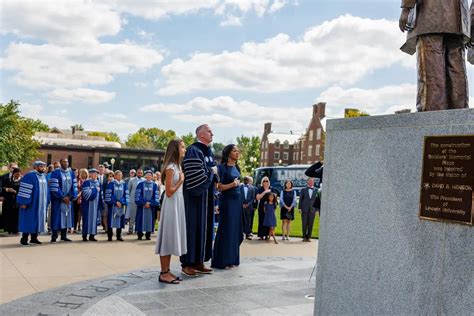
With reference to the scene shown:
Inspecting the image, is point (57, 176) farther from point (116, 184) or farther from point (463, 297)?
point (463, 297)

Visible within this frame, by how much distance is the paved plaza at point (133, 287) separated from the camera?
5.07 m

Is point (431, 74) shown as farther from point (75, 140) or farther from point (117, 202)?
point (75, 140)

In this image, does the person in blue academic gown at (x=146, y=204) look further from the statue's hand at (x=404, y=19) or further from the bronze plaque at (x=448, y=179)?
the bronze plaque at (x=448, y=179)

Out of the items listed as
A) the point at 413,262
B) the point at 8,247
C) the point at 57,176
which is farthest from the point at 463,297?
the point at 57,176

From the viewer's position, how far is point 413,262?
147 inches

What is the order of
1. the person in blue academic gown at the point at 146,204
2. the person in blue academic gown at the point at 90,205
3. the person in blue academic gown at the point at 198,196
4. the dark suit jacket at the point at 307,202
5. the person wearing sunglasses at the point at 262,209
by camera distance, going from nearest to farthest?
the person in blue academic gown at the point at 198,196, the person in blue academic gown at the point at 90,205, the person in blue academic gown at the point at 146,204, the person wearing sunglasses at the point at 262,209, the dark suit jacket at the point at 307,202

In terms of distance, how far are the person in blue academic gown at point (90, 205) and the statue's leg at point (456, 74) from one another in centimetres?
957

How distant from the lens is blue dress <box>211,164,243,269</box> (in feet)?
25.2

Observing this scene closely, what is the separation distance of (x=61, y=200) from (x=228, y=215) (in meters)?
5.48

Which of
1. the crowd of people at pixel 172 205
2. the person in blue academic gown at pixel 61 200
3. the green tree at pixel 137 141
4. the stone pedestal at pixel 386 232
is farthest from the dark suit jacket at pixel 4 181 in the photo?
the green tree at pixel 137 141

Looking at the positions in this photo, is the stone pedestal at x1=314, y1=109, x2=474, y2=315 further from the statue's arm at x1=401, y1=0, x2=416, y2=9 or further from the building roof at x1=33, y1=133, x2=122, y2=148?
the building roof at x1=33, y1=133, x2=122, y2=148

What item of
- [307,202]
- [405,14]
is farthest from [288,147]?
[405,14]

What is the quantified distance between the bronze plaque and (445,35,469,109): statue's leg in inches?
25.0

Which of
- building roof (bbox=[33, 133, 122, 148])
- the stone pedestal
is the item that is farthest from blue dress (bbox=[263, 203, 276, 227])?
building roof (bbox=[33, 133, 122, 148])
